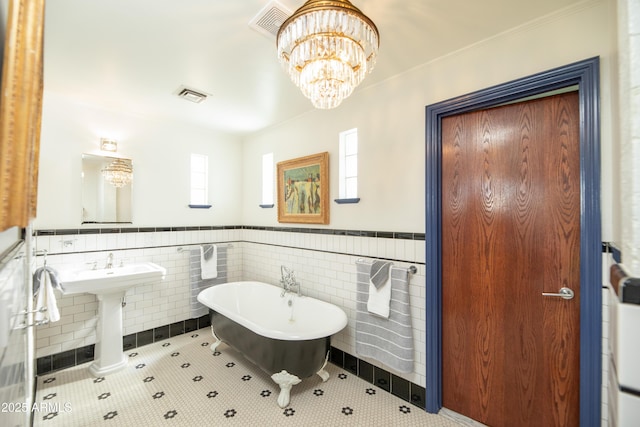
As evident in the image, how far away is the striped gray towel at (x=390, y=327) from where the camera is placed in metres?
2.17

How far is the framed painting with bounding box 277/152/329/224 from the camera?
2.89 metres

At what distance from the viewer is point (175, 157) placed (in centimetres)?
350

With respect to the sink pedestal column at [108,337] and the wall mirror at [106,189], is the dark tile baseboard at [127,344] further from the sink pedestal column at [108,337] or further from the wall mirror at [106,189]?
the wall mirror at [106,189]

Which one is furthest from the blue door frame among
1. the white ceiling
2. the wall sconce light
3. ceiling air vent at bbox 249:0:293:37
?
the wall sconce light

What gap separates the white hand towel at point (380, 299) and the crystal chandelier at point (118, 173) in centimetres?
286

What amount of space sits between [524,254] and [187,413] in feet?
8.73

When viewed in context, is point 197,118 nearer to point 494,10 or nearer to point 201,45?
point 201,45

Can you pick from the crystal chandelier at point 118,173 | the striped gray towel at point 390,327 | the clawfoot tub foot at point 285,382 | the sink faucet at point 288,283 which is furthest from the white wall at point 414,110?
the crystal chandelier at point 118,173

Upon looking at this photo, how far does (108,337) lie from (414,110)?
11.3 ft

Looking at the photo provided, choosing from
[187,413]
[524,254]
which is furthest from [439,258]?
[187,413]

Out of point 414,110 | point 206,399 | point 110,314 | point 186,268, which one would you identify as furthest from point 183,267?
point 414,110

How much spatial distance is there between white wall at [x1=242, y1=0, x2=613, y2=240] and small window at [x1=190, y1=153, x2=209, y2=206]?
1258 millimetres

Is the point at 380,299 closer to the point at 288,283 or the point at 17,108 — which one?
the point at 288,283

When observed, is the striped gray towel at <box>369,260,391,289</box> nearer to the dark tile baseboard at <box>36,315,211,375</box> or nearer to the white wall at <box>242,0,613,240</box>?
the white wall at <box>242,0,613,240</box>
